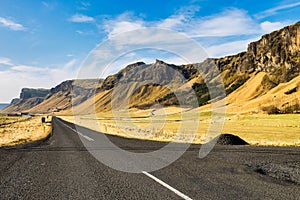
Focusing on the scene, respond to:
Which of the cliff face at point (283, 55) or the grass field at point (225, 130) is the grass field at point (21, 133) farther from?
the cliff face at point (283, 55)

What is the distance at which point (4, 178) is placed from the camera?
9.23 meters

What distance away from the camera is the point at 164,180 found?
839 centimetres

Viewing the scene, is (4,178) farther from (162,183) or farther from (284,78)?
(284,78)

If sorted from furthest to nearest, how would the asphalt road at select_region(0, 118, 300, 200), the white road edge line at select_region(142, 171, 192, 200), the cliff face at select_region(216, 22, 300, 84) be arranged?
the cliff face at select_region(216, 22, 300, 84) → the asphalt road at select_region(0, 118, 300, 200) → the white road edge line at select_region(142, 171, 192, 200)

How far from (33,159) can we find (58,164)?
2.20 metres

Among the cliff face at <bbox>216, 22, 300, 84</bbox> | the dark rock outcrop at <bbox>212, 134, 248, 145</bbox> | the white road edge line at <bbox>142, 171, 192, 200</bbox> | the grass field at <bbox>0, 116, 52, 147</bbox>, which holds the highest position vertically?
the cliff face at <bbox>216, 22, 300, 84</bbox>

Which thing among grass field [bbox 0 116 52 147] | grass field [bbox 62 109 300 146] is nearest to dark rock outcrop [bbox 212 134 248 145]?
grass field [bbox 62 109 300 146]

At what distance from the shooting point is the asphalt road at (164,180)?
22.9 ft

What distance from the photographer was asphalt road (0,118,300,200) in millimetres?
6977

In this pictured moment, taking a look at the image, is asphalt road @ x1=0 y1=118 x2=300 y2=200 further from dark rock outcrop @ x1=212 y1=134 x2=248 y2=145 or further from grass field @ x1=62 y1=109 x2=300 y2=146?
grass field @ x1=62 y1=109 x2=300 y2=146

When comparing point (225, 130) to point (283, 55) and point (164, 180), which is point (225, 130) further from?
point (283, 55)

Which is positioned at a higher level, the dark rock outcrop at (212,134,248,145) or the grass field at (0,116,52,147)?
the dark rock outcrop at (212,134,248,145)

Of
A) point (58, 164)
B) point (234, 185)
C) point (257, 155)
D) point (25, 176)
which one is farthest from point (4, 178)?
point (257, 155)

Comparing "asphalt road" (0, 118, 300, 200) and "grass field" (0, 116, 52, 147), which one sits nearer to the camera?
"asphalt road" (0, 118, 300, 200)
